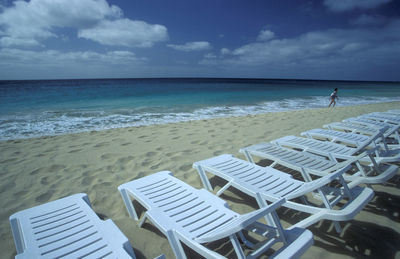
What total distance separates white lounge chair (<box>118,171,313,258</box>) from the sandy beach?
1.05 ft

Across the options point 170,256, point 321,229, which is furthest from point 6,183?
point 321,229

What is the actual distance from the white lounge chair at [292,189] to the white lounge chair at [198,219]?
265 millimetres

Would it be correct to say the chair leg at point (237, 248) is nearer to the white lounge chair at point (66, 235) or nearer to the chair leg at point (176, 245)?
the chair leg at point (176, 245)

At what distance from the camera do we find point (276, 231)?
59.2 inches

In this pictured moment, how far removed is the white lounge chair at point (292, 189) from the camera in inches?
62.0

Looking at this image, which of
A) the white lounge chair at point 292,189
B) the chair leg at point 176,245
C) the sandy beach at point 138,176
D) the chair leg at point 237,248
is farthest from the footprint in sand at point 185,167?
the chair leg at point 237,248

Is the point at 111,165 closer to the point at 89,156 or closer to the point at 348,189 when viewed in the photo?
the point at 89,156

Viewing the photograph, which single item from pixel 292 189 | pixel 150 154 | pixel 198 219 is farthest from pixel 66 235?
pixel 150 154

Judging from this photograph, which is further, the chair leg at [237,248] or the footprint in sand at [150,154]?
the footprint in sand at [150,154]

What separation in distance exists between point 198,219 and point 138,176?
169 centimetres

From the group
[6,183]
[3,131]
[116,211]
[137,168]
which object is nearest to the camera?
[116,211]

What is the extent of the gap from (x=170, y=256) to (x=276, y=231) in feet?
3.05

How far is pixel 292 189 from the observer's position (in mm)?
2188

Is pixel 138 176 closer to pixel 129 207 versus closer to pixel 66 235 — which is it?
pixel 129 207
